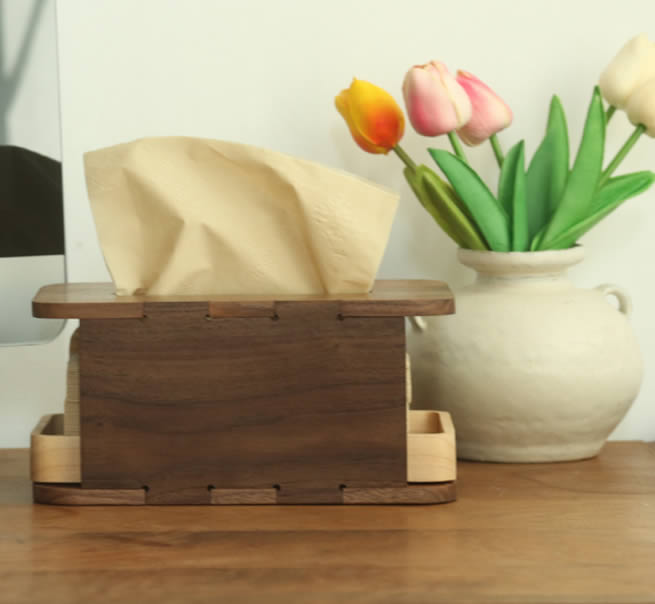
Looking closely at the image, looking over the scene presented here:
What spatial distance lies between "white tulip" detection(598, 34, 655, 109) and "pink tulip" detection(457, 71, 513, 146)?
0.09 meters

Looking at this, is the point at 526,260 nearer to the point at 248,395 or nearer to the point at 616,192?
the point at 616,192

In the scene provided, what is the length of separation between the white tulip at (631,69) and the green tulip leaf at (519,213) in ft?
0.33

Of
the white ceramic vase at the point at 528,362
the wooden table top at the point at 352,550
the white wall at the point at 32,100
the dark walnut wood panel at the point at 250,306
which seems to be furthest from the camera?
the white wall at the point at 32,100

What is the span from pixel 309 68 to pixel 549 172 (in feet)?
0.84

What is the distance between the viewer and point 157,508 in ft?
2.19

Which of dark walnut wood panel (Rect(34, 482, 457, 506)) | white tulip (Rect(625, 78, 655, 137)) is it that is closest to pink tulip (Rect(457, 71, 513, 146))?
white tulip (Rect(625, 78, 655, 137))

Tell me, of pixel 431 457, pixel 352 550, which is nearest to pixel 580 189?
pixel 431 457

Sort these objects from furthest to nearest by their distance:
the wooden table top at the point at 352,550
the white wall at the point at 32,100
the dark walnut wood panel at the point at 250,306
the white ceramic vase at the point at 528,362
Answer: the white wall at the point at 32,100 < the white ceramic vase at the point at 528,362 < the dark walnut wood panel at the point at 250,306 < the wooden table top at the point at 352,550

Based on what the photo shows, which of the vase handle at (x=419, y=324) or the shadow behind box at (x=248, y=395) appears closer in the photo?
the shadow behind box at (x=248, y=395)

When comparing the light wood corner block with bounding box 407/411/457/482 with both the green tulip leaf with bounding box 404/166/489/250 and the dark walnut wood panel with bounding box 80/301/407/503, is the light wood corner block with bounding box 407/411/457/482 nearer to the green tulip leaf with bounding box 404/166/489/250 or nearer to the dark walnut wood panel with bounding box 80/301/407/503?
the dark walnut wood panel with bounding box 80/301/407/503

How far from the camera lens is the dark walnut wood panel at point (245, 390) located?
659 mm

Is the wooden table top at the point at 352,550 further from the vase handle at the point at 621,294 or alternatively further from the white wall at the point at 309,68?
the white wall at the point at 309,68

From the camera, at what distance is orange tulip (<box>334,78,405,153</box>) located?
2.59 ft

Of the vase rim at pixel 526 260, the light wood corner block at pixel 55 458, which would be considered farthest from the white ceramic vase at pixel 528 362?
the light wood corner block at pixel 55 458
